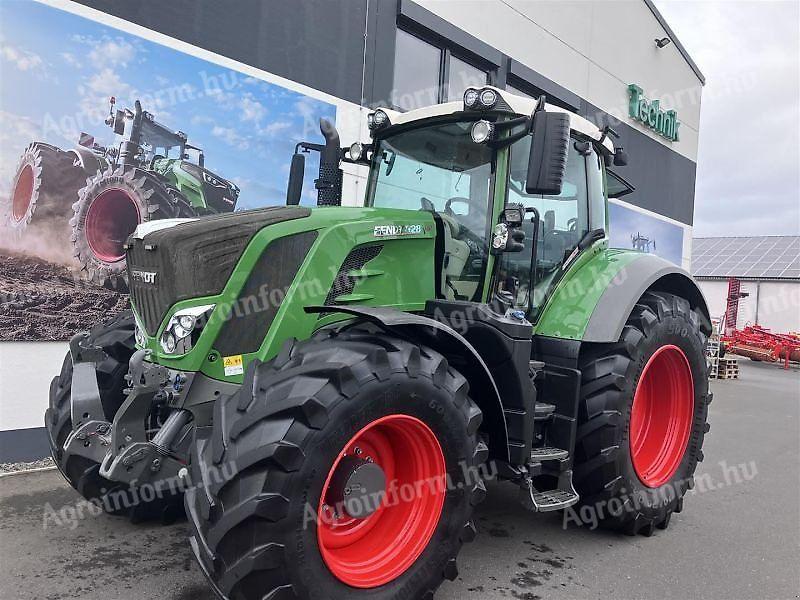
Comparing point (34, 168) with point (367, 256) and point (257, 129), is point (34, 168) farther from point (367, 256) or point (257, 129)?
point (367, 256)

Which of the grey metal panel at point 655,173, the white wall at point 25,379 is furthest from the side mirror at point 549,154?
the grey metal panel at point 655,173

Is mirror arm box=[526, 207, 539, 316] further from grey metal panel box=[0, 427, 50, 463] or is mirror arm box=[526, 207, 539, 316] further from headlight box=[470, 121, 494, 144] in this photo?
grey metal panel box=[0, 427, 50, 463]

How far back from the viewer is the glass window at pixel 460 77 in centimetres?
849

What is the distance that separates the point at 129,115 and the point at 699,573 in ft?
17.6

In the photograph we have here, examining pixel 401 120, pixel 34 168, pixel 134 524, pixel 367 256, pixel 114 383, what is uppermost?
pixel 401 120

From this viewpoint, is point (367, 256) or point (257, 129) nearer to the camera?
point (367, 256)

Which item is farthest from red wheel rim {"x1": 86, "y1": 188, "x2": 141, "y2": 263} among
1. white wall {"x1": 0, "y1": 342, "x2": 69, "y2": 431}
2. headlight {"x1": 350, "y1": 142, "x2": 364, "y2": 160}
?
headlight {"x1": 350, "y1": 142, "x2": 364, "y2": 160}

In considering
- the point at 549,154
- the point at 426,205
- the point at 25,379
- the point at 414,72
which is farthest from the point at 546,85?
the point at 25,379

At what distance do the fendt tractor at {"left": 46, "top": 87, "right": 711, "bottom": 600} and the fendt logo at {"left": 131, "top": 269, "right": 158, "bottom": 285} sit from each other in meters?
0.03

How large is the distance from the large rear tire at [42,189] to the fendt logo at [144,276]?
2.11m

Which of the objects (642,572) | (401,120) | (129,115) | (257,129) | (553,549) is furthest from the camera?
(257,129)

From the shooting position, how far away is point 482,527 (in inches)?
157

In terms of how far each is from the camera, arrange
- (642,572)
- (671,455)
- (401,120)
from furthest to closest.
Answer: (671,455), (401,120), (642,572)

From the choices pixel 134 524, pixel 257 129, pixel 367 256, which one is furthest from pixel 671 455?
pixel 257 129
